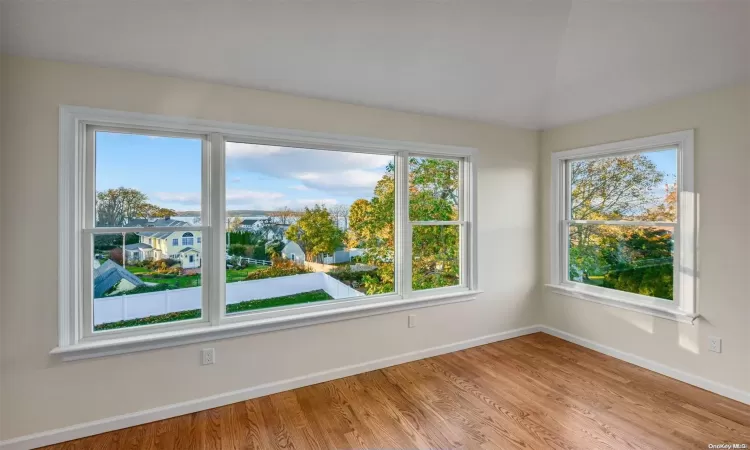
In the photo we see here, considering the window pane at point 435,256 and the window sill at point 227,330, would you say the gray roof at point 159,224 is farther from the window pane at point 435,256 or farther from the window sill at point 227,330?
the window pane at point 435,256

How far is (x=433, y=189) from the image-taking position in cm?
346

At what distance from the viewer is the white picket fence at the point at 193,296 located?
2.31 m

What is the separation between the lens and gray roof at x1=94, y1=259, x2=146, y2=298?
2.27 meters

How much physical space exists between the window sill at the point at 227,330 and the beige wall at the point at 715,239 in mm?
1869

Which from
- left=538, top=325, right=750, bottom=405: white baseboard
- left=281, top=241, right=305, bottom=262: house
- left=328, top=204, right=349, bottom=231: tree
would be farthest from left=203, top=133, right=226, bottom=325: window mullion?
left=538, top=325, right=750, bottom=405: white baseboard

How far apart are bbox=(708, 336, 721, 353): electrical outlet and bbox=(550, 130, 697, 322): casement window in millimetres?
174

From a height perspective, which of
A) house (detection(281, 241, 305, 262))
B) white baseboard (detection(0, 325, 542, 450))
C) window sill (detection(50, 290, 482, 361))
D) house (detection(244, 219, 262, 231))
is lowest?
white baseboard (detection(0, 325, 542, 450))

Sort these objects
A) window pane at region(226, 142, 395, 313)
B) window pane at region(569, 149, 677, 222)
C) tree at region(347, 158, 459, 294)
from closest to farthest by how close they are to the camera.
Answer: window pane at region(226, 142, 395, 313) → window pane at region(569, 149, 677, 222) → tree at region(347, 158, 459, 294)

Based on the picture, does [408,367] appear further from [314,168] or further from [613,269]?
[613,269]

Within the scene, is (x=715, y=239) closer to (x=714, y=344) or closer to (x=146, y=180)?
(x=714, y=344)

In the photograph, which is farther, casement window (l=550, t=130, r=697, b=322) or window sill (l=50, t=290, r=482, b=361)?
casement window (l=550, t=130, r=697, b=322)

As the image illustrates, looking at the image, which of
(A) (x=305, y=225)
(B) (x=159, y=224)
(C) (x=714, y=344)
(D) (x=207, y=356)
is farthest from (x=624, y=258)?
(B) (x=159, y=224)

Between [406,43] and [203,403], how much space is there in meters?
2.91

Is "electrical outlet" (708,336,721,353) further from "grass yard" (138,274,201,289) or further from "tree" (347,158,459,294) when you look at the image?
"grass yard" (138,274,201,289)
